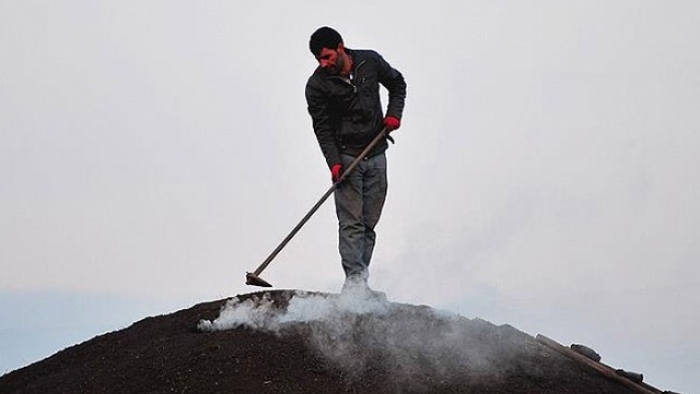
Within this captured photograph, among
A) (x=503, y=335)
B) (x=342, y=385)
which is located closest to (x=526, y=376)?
(x=503, y=335)

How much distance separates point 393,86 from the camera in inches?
361

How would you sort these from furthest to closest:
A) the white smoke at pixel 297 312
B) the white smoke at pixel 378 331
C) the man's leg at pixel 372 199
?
the man's leg at pixel 372 199
the white smoke at pixel 297 312
the white smoke at pixel 378 331

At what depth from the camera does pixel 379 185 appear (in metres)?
9.09

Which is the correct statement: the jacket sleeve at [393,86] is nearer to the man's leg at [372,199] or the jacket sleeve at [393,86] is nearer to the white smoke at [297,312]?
the man's leg at [372,199]

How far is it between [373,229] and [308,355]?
5.88 feet

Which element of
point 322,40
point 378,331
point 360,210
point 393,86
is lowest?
point 378,331

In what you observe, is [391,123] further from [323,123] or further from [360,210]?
[360,210]

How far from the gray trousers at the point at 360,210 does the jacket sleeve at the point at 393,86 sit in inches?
16.1

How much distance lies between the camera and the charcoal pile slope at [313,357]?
7258 millimetres

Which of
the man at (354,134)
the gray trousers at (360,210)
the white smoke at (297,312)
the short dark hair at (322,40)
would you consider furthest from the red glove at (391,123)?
the white smoke at (297,312)

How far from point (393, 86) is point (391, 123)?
401 millimetres

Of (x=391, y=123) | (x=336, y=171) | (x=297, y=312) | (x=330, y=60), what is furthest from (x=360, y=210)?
(x=330, y=60)

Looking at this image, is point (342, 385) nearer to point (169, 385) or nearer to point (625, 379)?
point (169, 385)

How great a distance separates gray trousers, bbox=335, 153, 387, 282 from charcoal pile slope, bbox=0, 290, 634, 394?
40cm
